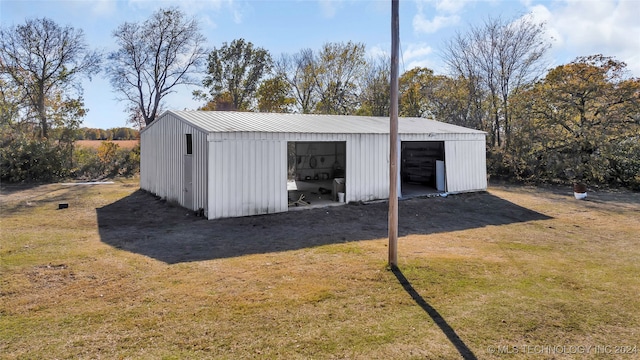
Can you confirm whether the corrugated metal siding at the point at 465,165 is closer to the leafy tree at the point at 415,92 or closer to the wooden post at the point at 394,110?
the wooden post at the point at 394,110

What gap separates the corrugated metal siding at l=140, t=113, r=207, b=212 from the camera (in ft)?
27.7

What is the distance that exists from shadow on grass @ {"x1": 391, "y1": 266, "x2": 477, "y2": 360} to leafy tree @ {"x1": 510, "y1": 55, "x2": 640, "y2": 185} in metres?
13.8

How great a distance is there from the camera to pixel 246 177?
27.8 ft

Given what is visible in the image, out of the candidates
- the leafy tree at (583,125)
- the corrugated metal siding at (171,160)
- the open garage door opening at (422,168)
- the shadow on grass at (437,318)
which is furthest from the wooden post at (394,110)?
the leafy tree at (583,125)

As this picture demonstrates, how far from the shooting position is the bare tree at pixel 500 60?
62.9 ft

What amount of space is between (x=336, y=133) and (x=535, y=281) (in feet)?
20.8

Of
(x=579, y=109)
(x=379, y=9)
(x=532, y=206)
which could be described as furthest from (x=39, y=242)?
(x=579, y=109)

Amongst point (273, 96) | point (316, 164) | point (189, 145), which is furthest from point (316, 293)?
point (273, 96)

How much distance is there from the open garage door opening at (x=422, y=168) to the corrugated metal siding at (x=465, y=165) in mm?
298

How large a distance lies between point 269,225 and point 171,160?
4.42 m

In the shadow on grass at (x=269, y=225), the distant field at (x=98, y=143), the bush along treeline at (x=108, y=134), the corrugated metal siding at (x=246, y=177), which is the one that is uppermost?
the bush along treeline at (x=108, y=134)

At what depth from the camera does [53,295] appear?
156 inches

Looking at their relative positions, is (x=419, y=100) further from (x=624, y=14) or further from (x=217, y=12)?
(x=217, y=12)

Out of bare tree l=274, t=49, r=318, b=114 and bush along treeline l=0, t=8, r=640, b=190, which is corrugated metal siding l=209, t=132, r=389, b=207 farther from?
bare tree l=274, t=49, r=318, b=114
